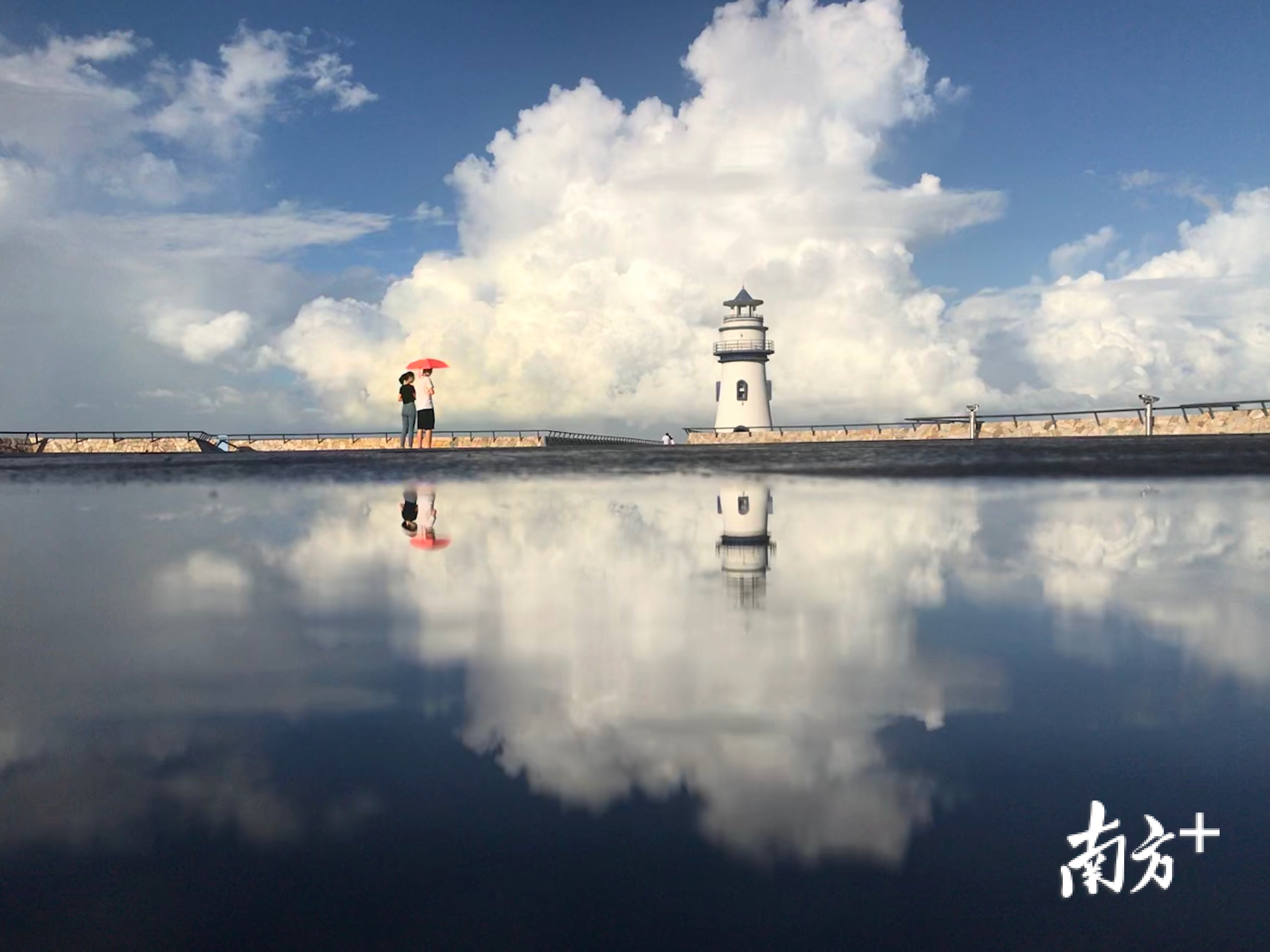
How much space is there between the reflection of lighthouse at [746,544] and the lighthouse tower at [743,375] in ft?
148

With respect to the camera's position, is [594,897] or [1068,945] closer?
[1068,945]

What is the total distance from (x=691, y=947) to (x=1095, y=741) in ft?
6.32

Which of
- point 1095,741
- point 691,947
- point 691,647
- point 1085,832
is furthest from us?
point 691,647

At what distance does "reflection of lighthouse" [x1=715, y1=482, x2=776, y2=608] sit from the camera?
258 inches

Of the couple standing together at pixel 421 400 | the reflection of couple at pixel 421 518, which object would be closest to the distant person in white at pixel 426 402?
the couple standing together at pixel 421 400

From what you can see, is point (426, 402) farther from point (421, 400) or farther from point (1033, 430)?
point (1033, 430)

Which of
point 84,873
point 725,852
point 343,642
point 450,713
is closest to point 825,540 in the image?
point 343,642

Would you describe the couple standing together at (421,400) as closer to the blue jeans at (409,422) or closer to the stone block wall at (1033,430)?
the blue jeans at (409,422)

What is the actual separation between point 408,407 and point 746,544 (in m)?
20.5

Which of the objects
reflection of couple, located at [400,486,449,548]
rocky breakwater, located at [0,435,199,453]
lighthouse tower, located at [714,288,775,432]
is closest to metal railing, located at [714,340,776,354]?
lighthouse tower, located at [714,288,775,432]

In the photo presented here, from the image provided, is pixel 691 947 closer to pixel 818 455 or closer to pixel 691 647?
pixel 691 647

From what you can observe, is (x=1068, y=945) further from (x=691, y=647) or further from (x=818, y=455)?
(x=818, y=455)

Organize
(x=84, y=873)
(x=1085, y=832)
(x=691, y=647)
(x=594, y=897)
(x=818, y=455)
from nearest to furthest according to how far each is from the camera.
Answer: (x=594, y=897) → (x=84, y=873) → (x=1085, y=832) → (x=691, y=647) → (x=818, y=455)

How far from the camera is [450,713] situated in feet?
12.2
